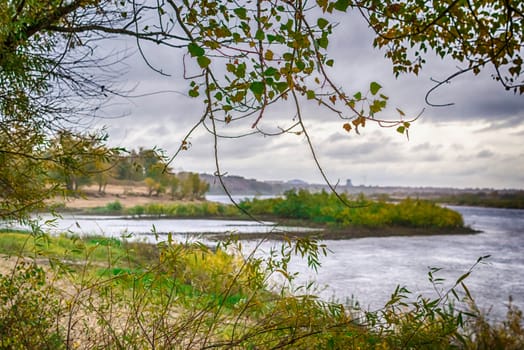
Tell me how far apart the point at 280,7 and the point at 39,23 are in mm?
2556

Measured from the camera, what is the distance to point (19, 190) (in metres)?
3.17

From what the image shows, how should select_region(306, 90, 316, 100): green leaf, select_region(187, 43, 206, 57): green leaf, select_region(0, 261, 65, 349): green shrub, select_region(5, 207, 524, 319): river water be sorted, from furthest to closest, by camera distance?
select_region(5, 207, 524, 319): river water, select_region(0, 261, 65, 349): green shrub, select_region(306, 90, 316, 100): green leaf, select_region(187, 43, 206, 57): green leaf

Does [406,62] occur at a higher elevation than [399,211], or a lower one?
higher

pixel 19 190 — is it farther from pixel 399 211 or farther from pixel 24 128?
pixel 399 211

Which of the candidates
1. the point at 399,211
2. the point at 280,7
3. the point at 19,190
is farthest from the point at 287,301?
the point at 399,211

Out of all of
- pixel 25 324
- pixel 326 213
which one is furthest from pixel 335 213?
pixel 25 324

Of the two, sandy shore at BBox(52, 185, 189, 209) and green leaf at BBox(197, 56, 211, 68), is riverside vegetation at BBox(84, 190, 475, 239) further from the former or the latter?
green leaf at BBox(197, 56, 211, 68)

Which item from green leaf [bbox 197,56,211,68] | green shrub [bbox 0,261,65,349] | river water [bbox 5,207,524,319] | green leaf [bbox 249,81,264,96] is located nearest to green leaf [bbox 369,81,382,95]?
green leaf [bbox 249,81,264,96]

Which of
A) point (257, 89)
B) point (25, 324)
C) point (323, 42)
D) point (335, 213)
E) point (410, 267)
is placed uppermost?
point (323, 42)

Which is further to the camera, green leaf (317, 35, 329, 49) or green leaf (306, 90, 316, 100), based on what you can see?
green leaf (306, 90, 316, 100)

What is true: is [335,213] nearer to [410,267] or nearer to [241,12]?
[410,267]

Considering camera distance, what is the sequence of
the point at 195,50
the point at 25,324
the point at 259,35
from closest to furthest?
1. the point at 195,50
2. the point at 259,35
3. the point at 25,324

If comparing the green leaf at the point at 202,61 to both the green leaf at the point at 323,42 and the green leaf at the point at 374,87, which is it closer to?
the green leaf at the point at 323,42

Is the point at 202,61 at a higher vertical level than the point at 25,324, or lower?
higher
